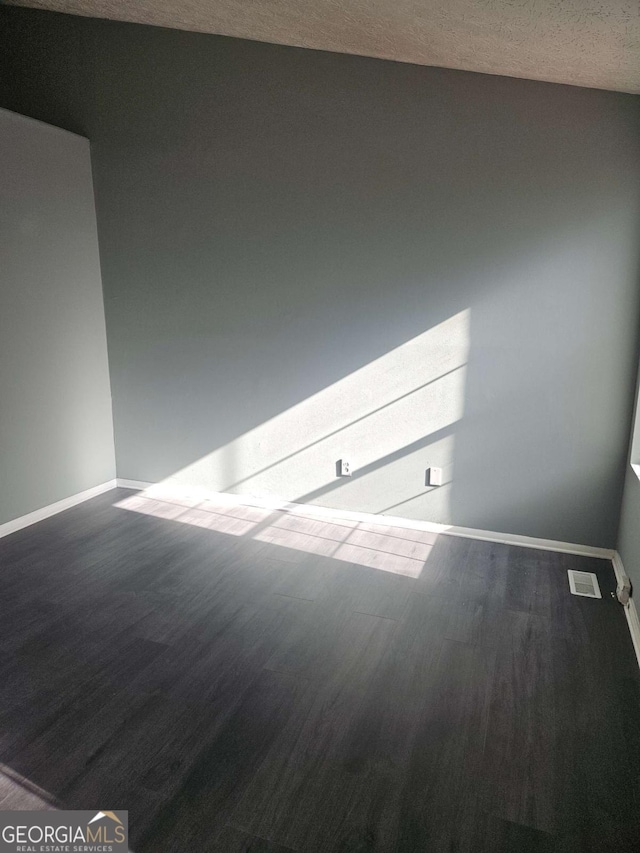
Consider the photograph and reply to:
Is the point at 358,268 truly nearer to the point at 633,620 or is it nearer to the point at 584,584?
the point at 584,584

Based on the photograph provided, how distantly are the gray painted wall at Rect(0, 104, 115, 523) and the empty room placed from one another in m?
0.02

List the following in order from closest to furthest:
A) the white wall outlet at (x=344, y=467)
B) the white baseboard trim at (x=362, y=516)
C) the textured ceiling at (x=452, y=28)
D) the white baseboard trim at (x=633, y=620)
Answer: the textured ceiling at (x=452, y=28)
the white baseboard trim at (x=633, y=620)
the white baseboard trim at (x=362, y=516)
the white wall outlet at (x=344, y=467)

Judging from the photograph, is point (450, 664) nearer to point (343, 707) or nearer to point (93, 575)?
point (343, 707)

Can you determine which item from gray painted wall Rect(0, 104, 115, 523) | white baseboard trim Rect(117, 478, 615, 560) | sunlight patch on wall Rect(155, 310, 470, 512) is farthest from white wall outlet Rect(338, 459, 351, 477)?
gray painted wall Rect(0, 104, 115, 523)

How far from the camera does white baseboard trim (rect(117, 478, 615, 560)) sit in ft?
12.2

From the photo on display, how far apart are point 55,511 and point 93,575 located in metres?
1.10

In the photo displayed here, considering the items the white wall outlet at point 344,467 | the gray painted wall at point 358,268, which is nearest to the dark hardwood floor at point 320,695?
the white wall outlet at point 344,467

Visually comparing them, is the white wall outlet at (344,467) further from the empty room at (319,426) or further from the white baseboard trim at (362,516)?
the white baseboard trim at (362,516)

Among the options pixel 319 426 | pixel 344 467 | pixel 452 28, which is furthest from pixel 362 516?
pixel 452 28

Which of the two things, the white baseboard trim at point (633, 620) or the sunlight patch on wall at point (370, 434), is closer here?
the white baseboard trim at point (633, 620)

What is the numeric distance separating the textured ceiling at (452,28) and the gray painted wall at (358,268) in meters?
0.15

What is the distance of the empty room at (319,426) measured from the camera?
2.02 metres

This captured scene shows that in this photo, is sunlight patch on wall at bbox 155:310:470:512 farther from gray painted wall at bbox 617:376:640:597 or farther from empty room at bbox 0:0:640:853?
gray painted wall at bbox 617:376:640:597

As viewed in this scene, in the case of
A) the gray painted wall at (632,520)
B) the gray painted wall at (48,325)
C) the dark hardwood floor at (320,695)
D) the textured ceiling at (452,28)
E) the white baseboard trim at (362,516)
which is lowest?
the dark hardwood floor at (320,695)
